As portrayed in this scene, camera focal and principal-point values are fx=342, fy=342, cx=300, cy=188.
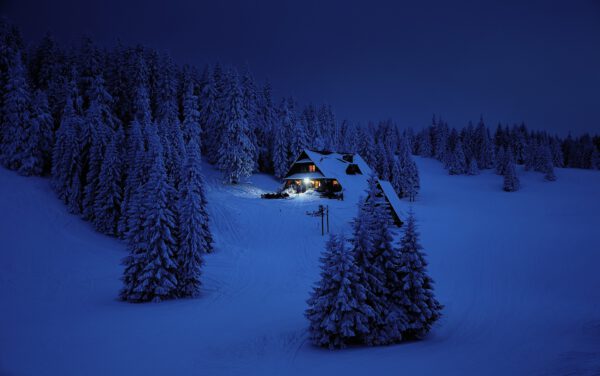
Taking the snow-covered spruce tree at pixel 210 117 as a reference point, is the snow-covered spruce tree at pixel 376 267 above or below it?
below

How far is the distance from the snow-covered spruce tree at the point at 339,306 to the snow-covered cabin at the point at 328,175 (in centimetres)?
3801

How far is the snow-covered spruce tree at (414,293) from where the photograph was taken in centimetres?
1448

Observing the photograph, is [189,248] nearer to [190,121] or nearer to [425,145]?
[190,121]

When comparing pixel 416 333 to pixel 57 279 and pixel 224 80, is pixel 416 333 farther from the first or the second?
pixel 224 80

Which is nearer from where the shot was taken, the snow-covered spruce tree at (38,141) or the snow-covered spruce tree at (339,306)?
the snow-covered spruce tree at (339,306)

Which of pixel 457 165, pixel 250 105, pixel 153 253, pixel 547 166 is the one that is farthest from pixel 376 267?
pixel 547 166

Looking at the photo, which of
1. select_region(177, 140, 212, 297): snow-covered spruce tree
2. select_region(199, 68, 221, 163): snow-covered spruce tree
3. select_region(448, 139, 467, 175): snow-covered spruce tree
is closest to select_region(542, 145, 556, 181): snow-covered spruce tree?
select_region(448, 139, 467, 175): snow-covered spruce tree

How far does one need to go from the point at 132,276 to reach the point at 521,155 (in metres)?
127

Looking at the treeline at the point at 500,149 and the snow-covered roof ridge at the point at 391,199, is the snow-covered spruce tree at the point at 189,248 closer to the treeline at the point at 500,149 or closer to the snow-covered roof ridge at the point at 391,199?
the snow-covered roof ridge at the point at 391,199

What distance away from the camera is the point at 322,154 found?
202 ft

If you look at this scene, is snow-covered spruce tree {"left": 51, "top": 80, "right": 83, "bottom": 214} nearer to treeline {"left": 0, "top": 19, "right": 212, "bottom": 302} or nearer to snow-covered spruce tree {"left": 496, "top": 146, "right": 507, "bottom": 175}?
treeline {"left": 0, "top": 19, "right": 212, "bottom": 302}

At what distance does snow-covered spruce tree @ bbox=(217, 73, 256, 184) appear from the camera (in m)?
53.9

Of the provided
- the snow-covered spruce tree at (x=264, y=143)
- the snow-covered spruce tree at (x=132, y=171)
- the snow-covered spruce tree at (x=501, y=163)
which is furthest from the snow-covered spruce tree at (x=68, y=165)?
the snow-covered spruce tree at (x=501, y=163)

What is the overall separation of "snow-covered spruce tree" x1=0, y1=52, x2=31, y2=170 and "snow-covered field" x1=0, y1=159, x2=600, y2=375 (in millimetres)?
3189
